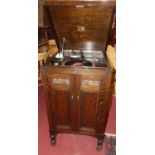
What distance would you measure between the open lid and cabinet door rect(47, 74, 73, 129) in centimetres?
46

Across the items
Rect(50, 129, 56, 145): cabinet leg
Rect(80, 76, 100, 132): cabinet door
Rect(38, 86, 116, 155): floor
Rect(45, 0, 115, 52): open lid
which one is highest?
Rect(45, 0, 115, 52): open lid

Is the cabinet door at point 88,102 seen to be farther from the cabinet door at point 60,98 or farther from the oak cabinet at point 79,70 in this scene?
the cabinet door at point 60,98

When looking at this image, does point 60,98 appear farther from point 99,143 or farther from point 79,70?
point 99,143

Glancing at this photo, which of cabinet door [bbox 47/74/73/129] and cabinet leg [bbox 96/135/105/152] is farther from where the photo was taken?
cabinet leg [bbox 96/135/105/152]

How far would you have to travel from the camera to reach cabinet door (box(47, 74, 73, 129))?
48.8 inches

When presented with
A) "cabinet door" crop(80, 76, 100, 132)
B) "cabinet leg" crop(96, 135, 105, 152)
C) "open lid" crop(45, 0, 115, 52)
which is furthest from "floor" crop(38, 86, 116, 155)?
"open lid" crop(45, 0, 115, 52)

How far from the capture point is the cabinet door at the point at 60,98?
1239mm

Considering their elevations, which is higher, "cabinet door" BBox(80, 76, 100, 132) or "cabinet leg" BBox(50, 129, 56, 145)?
"cabinet door" BBox(80, 76, 100, 132)

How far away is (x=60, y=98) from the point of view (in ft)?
4.32

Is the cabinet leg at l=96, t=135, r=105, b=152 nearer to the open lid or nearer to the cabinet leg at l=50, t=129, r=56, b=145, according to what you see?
the cabinet leg at l=50, t=129, r=56, b=145

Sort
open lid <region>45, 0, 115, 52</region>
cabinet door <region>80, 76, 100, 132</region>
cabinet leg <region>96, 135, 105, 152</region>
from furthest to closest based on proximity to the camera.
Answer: cabinet leg <region>96, 135, 105, 152</region>, cabinet door <region>80, 76, 100, 132</region>, open lid <region>45, 0, 115, 52</region>

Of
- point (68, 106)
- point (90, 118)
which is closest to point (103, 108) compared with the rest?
point (90, 118)
